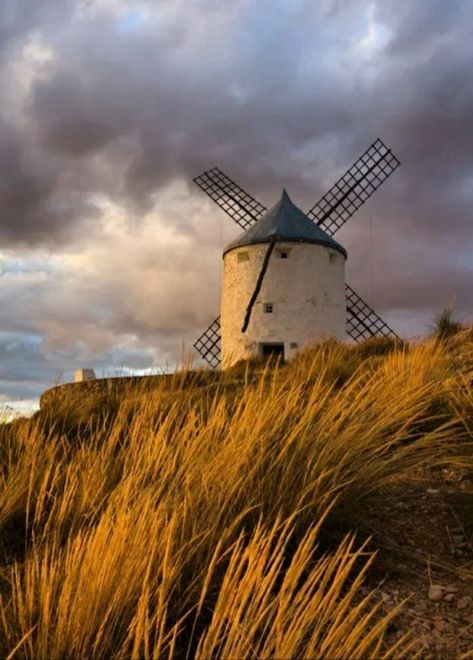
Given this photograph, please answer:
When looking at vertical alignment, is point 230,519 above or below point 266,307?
below

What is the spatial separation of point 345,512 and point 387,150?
25.2 meters

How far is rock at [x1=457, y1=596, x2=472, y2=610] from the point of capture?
2535mm

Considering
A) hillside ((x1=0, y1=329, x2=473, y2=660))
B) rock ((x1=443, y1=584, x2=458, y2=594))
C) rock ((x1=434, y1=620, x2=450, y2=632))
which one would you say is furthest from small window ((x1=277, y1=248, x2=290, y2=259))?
rock ((x1=434, y1=620, x2=450, y2=632))

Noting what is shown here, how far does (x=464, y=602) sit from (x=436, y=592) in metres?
0.11

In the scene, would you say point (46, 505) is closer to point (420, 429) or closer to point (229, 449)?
point (229, 449)

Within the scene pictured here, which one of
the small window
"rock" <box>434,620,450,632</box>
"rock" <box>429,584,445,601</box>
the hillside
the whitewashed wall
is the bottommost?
"rock" <box>434,620,450,632</box>

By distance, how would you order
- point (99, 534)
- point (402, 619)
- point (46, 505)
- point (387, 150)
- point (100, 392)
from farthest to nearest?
point (387, 150), point (100, 392), point (46, 505), point (402, 619), point (99, 534)

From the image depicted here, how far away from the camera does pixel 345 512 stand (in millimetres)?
3008

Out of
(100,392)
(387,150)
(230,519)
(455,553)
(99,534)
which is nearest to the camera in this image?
(99,534)

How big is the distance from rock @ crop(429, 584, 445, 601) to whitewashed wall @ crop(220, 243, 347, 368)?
17.2m

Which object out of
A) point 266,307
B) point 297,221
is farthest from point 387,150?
point 266,307

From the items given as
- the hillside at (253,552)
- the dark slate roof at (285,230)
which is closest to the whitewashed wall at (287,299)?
the dark slate roof at (285,230)

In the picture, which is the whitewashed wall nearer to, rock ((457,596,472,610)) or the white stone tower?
the white stone tower

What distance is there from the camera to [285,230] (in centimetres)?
2059
